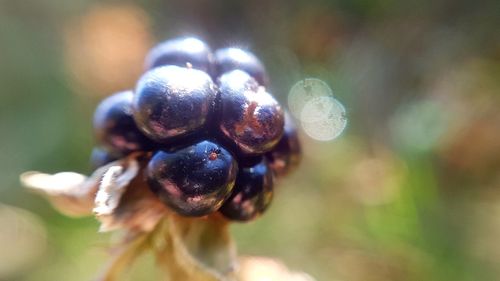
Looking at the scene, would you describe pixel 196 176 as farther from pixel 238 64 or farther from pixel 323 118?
pixel 323 118

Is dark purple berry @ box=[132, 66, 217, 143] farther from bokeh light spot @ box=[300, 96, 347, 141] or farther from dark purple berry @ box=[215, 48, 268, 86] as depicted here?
bokeh light spot @ box=[300, 96, 347, 141]

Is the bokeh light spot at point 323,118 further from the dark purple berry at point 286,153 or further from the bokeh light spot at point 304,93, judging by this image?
the dark purple berry at point 286,153

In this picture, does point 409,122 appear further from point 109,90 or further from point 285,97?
point 109,90

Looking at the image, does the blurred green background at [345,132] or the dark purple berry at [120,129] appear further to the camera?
the blurred green background at [345,132]

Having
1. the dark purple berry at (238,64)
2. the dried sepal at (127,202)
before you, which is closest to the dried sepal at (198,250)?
the dried sepal at (127,202)

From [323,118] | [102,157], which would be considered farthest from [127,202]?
[323,118]

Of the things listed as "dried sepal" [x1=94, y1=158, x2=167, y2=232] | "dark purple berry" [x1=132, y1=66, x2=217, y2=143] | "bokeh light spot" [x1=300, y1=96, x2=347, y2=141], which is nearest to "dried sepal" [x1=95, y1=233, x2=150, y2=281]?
"dried sepal" [x1=94, y1=158, x2=167, y2=232]

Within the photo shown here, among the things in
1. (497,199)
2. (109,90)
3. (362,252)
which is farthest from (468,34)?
(109,90)
